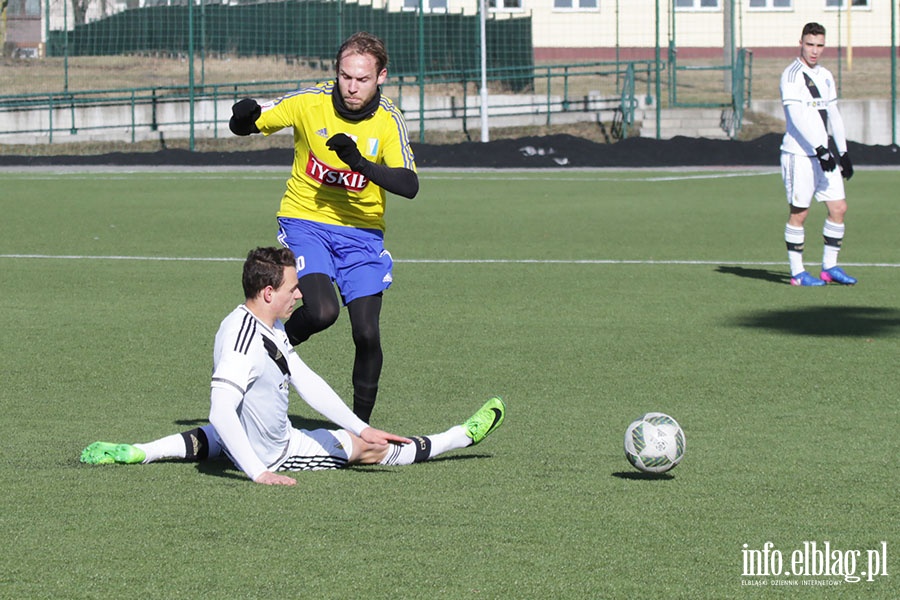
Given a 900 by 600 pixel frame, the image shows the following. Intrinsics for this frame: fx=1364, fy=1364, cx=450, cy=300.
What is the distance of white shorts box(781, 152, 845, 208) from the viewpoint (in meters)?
12.9

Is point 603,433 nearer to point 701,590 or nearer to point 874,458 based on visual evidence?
point 874,458

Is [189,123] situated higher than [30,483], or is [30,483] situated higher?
[189,123]

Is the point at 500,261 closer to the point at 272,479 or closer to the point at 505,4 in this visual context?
the point at 272,479

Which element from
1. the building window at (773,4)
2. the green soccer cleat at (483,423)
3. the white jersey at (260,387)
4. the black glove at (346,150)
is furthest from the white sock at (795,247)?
the building window at (773,4)

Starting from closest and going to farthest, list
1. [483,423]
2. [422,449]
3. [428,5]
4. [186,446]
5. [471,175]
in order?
[186,446], [422,449], [483,423], [471,175], [428,5]

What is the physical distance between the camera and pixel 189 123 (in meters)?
33.1

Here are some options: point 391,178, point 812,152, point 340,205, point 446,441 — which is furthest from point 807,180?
point 446,441

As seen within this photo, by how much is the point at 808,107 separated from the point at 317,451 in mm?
8009

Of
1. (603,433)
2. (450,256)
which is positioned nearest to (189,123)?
(450,256)

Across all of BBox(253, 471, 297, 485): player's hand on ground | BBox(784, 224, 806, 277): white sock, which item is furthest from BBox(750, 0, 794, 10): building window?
BBox(253, 471, 297, 485): player's hand on ground

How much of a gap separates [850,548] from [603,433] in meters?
2.15

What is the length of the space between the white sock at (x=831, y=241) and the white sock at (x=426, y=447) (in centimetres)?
746

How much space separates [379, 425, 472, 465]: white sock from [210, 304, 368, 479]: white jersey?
32 cm

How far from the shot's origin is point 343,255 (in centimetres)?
717
